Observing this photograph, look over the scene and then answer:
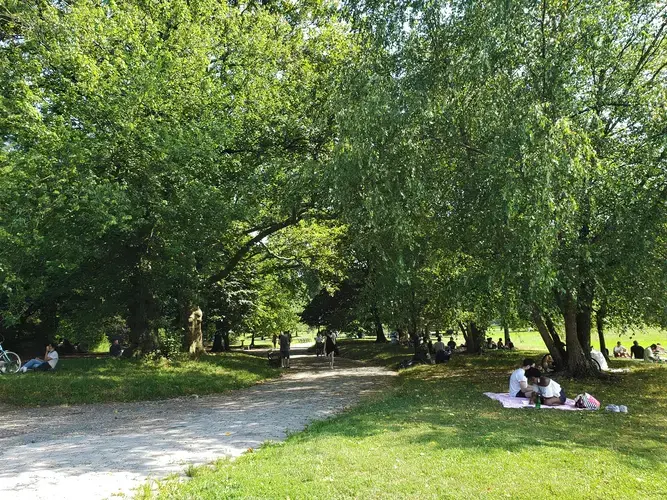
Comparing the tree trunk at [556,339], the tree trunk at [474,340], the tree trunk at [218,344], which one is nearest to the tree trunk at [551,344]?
the tree trunk at [556,339]

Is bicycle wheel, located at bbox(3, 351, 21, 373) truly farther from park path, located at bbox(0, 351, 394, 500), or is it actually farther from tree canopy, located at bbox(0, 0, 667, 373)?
park path, located at bbox(0, 351, 394, 500)

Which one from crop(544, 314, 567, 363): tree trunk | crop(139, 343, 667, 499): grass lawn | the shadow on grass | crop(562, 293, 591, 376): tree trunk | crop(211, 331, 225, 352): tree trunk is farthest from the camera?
crop(211, 331, 225, 352): tree trunk

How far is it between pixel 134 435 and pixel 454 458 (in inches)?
214

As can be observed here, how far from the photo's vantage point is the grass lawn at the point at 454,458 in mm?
5277

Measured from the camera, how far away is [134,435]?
339 inches

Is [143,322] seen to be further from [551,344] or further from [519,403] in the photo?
[551,344]

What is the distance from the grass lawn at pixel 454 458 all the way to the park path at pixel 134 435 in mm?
676

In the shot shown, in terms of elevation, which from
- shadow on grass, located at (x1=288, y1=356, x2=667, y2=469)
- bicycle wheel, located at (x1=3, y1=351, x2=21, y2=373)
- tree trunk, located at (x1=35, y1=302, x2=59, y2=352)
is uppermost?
tree trunk, located at (x1=35, y1=302, x2=59, y2=352)

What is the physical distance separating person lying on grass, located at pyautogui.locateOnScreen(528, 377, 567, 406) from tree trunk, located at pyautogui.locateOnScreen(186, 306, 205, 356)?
1482cm

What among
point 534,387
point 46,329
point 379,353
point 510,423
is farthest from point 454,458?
point 46,329

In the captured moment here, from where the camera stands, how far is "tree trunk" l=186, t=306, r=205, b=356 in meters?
21.8

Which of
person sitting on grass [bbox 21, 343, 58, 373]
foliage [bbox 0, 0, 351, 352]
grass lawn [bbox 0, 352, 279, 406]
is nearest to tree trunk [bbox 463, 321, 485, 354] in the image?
foliage [bbox 0, 0, 351, 352]

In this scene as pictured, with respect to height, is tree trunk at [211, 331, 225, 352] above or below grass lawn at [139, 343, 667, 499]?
above

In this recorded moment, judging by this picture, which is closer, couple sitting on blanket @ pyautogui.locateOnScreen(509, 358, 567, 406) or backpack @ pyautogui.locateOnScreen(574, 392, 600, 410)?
backpack @ pyautogui.locateOnScreen(574, 392, 600, 410)
